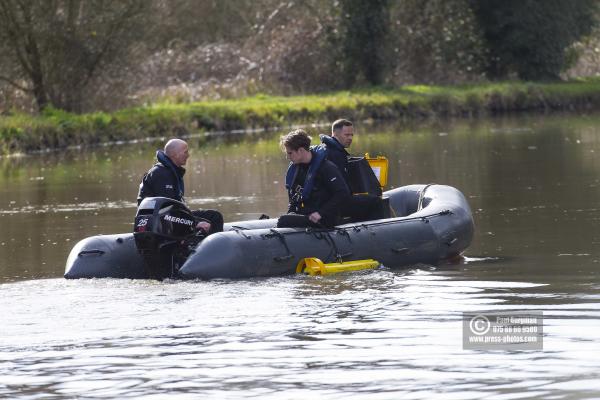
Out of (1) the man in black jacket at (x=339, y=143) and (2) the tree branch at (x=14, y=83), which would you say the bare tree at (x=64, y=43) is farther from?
(1) the man in black jacket at (x=339, y=143)

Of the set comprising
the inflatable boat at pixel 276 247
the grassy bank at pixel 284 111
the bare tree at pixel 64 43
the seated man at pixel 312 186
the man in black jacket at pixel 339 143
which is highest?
the bare tree at pixel 64 43

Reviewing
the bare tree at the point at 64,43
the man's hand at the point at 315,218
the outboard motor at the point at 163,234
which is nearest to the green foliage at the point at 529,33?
the bare tree at the point at 64,43

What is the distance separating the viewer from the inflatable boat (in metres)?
10.5

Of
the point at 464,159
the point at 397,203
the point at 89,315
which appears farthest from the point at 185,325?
the point at 464,159

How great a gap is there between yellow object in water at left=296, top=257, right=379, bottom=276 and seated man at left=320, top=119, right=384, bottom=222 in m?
0.73

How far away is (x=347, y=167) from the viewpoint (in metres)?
11.9

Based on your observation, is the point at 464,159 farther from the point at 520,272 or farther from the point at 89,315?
the point at 89,315

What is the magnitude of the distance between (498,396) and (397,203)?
644 centimetres

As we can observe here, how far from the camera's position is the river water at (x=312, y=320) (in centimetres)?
721

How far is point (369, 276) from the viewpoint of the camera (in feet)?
35.4

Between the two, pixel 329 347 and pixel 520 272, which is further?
pixel 520 272

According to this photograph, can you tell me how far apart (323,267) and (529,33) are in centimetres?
3046
